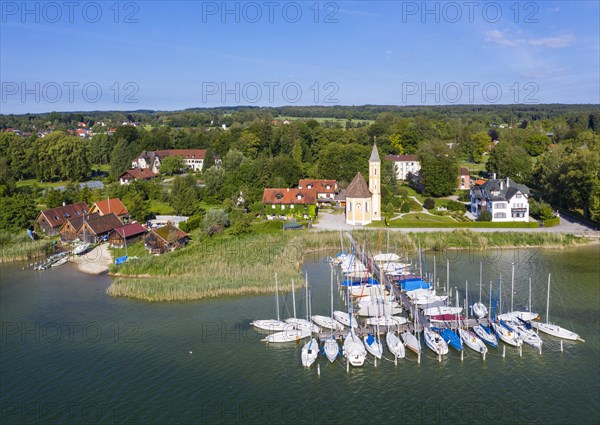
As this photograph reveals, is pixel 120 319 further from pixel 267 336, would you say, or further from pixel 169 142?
pixel 169 142

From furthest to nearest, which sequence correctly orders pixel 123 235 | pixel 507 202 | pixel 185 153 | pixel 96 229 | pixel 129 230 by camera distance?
pixel 185 153
pixel 507 202
pixel 96 229
pixel 129 230
pixel 123 235

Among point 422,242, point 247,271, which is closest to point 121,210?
point 247,271

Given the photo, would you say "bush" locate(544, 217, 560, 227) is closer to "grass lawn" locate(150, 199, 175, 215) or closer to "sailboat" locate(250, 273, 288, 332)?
"sailboat" locate(250, 273, 288, 332)

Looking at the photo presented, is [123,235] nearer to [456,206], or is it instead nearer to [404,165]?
[456,206]

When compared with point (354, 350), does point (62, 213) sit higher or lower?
higher

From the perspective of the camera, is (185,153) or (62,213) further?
(185,153)

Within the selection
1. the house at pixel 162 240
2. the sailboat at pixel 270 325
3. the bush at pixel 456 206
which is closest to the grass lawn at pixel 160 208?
the house at pixel 162 240

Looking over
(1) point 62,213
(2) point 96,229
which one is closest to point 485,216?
(2) point 96,229
